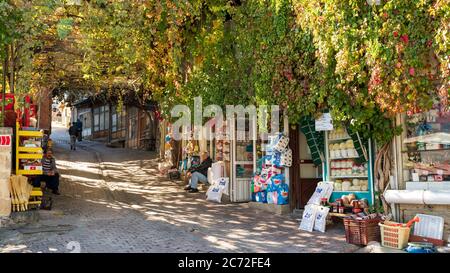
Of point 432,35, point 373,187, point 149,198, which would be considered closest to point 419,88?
point 432,35

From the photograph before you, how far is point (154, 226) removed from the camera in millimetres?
9523

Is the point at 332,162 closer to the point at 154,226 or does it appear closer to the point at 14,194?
the point at 154,226

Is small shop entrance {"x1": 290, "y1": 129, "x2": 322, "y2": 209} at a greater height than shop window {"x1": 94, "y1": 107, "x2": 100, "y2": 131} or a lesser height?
lesser

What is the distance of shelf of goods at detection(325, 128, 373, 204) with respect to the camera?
9.23 m

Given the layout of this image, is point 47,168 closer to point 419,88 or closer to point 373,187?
point 373,187

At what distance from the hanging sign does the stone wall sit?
2296 mm

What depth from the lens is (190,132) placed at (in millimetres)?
17031

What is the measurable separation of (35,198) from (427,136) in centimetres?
887

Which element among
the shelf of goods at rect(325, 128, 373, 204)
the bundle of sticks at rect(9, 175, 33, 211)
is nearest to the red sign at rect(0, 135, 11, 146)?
the bundle of sticks at rect(9, 175, 33, 211)

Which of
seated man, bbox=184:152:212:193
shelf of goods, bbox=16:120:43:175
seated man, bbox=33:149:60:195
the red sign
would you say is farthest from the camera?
seated man, bbox=184:152:212:193

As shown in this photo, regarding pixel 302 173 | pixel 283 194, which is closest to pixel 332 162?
pixel 302 173

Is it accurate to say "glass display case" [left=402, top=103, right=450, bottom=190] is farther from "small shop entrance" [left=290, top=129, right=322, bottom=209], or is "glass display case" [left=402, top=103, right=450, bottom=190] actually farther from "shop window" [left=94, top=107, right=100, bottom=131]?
"shop window" [left=94, top=107, right=100, bottom=131]

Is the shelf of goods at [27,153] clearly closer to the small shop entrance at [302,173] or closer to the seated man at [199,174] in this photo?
the seated man at [199,174]

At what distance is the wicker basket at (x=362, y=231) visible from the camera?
7.84 meters
